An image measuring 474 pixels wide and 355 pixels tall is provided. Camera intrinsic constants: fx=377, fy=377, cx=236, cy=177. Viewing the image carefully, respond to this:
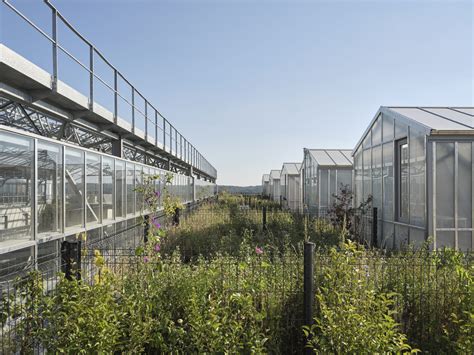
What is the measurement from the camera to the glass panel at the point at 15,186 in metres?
4.38

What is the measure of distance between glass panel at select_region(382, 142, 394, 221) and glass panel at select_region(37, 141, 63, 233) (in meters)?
7.95

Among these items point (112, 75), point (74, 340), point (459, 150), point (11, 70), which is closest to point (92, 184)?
point (11, 70)

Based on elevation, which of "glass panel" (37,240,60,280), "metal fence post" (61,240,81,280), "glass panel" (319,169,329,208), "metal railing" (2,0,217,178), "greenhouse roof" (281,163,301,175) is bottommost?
"glass panel" (37,240,60,280)

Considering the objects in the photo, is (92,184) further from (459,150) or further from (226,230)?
(459,150)

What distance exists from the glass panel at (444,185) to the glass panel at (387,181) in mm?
1986

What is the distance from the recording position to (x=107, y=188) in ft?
27.0

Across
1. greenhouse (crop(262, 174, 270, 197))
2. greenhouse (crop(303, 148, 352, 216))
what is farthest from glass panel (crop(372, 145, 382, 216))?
greenhouse (crop(262, 174, 270, 197))

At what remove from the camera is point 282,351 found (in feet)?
12.3

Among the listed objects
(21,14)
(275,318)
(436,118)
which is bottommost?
(275,318)

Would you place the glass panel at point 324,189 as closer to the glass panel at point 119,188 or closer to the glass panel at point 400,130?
the glass panel at point 400,130

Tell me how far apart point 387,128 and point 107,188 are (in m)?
7.38

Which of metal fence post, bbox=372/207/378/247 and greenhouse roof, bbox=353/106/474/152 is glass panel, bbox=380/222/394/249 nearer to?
metal fence post, bbox=372/207/378/247

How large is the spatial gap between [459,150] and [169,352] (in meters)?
7.28

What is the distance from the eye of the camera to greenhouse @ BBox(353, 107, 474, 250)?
786cm
